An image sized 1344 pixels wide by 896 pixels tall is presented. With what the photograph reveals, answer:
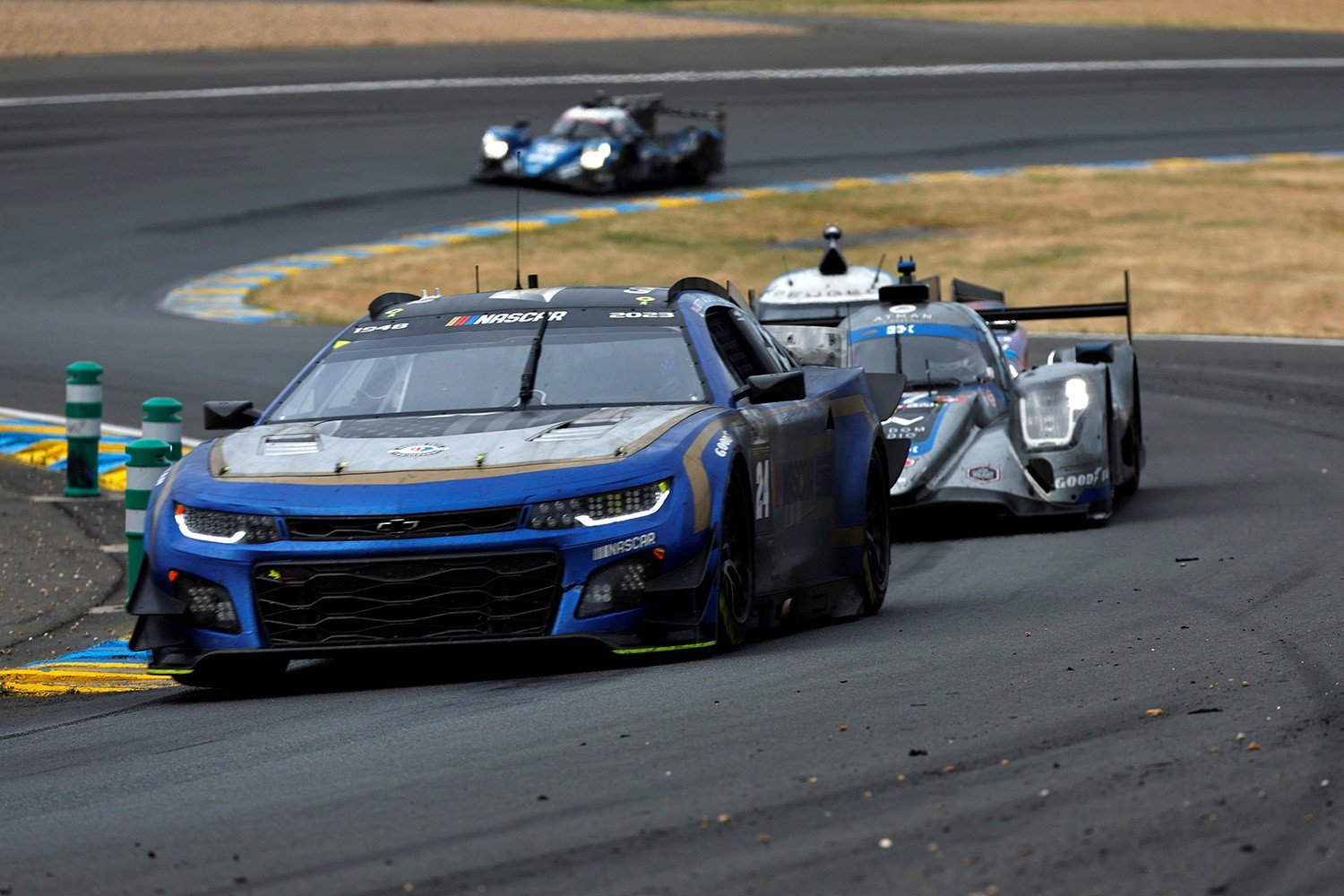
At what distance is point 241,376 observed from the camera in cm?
1814

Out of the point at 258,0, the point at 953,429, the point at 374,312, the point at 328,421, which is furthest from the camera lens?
the point at 258,0

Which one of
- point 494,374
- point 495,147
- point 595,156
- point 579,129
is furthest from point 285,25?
point 494,374

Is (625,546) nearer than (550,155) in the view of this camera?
Yes

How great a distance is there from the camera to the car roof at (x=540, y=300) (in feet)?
27.2

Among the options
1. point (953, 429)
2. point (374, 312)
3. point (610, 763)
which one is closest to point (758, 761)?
point (610, 763)

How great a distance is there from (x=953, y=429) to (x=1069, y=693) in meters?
6.12

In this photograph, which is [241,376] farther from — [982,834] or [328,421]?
[982,834]

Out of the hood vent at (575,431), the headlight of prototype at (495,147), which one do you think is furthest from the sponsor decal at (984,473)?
the headlight of prototype at (495,147)

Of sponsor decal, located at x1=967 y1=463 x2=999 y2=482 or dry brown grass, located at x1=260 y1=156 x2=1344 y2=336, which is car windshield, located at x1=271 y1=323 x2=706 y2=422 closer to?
sponsor decal, located at x1=967 y1=463 x2=999 y2=482

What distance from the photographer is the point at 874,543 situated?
894cm

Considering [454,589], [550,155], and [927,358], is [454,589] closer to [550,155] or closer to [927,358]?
[927,358]

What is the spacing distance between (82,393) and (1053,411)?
5.70 meters

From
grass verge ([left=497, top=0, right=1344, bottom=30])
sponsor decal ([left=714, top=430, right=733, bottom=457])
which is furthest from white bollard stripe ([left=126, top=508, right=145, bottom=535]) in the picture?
grass verge ([left=497, top=0, right=1344, bottom=30])

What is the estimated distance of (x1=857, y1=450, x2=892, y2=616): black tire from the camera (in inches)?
342
